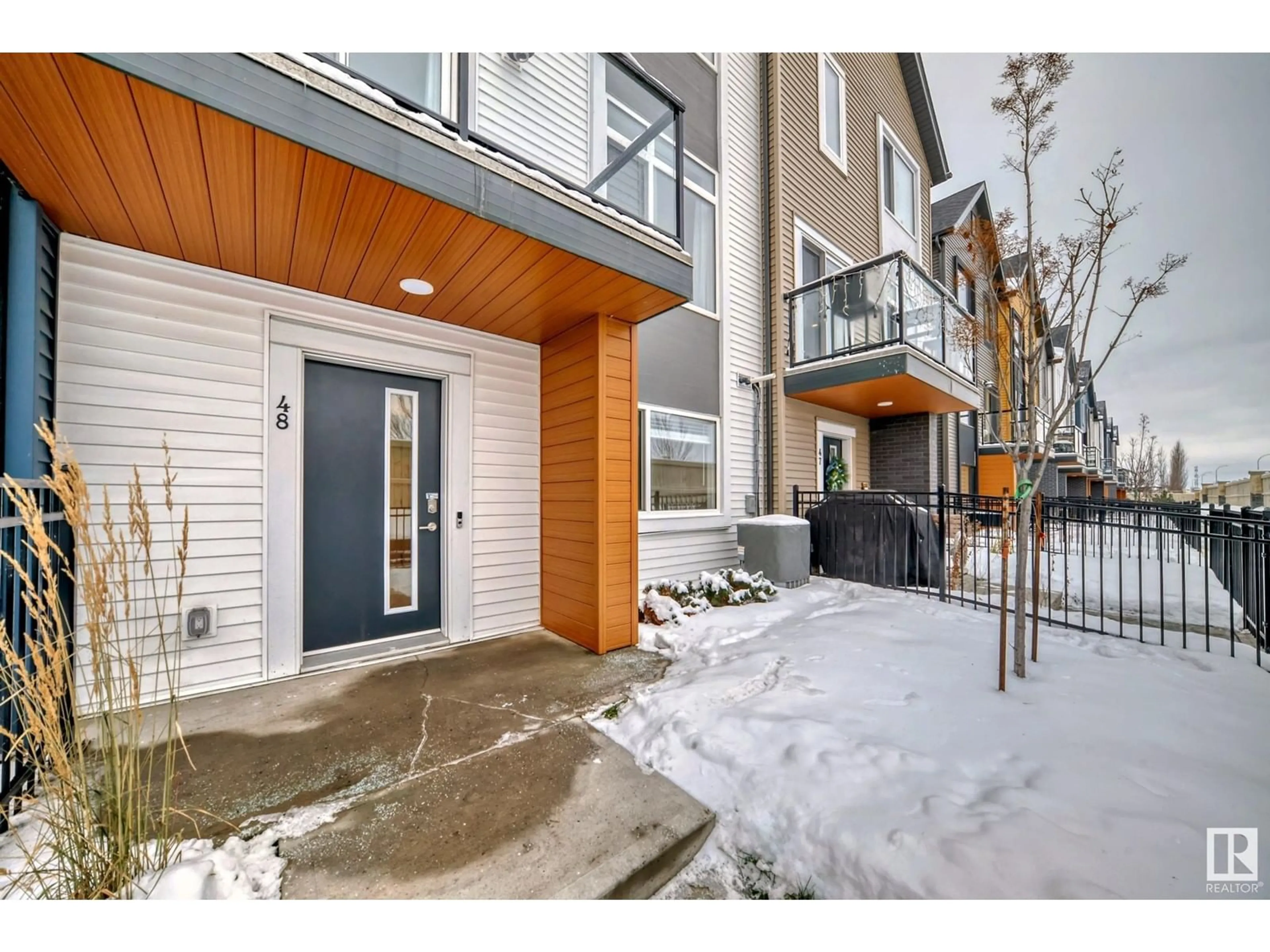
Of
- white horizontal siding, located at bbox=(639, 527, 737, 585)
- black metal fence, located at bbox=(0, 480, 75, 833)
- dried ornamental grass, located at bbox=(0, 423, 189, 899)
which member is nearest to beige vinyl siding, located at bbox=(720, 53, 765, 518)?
white horizontal siding, located at bbox=(639, 527, 737, 585)

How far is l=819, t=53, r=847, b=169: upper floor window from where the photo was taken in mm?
7605

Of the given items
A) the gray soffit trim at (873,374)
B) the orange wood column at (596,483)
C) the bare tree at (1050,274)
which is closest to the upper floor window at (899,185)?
the gray soffit trim at (873,374)

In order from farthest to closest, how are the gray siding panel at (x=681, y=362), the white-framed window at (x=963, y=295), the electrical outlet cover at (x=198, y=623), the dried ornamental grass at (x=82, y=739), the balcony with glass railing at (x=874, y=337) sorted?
the white-framed window at (x=963, y=295), the balcony with glass railing at (x=874, y=337), the gray siding panel at (x=681, y=362), the electrical outlet cover at (x=198, y=623), the dried ornamental grass at (x=82, y=739)

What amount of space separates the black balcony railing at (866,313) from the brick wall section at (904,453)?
159cm

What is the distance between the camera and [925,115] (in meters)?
9.95

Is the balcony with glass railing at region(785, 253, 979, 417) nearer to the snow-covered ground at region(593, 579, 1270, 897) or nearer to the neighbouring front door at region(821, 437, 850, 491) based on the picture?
the neighbouring front door at region(821, 437, 850, 491)

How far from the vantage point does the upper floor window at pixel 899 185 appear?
29.9 ft

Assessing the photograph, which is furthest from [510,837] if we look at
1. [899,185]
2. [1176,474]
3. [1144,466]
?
[1176,474]

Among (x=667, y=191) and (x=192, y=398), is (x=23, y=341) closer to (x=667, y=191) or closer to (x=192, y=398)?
(x=192, y=398)

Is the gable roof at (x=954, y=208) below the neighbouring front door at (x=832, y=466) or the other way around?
the other way around

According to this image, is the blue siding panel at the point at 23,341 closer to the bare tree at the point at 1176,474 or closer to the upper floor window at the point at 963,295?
the upper floor window at the point at 963,295

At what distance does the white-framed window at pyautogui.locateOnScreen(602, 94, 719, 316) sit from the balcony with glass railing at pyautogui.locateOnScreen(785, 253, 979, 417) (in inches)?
56.5
